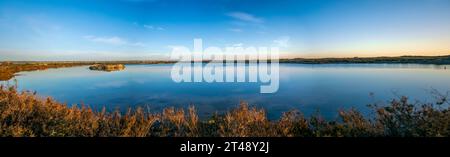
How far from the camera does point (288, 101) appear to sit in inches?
685

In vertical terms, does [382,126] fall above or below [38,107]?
below

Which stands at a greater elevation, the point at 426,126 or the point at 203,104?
the point at 426,126

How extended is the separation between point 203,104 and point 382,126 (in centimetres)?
1163

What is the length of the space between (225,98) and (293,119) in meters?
11.2
